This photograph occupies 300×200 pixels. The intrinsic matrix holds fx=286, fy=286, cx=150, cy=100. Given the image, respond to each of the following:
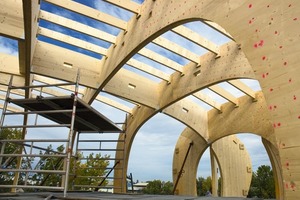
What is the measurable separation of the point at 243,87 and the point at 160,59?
4.25 m

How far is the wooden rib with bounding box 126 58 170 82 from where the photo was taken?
11977mm

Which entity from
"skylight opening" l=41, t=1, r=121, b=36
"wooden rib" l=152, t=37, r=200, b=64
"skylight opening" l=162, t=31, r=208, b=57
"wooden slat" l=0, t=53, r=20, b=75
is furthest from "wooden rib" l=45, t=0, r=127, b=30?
"wooden slat" l=0, t=53, r=20, b=75

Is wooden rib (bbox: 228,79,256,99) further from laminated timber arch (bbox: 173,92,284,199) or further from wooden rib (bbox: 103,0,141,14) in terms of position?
wooden rib (bbox: 103,0,141,14)

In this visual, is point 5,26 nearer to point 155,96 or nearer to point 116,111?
point 155,96

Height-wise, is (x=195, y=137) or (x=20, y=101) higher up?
(x=195, y=137)

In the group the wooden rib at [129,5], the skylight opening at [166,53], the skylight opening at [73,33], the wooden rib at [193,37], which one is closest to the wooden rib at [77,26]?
the skylight opening at [73,33]

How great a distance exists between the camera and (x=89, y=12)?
950 cm

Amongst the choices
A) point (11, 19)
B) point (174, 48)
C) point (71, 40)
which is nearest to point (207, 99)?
point (174, 48)

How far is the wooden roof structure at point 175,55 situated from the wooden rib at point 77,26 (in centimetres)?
4

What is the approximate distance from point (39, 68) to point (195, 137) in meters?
10.7

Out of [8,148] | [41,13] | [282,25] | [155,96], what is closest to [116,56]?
[41,13]

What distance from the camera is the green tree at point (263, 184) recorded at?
1572 inches

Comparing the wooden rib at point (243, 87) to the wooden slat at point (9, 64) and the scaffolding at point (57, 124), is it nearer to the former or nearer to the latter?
the scaffolding at point (57, 124)

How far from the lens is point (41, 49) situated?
1076cm
